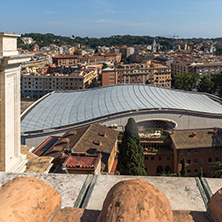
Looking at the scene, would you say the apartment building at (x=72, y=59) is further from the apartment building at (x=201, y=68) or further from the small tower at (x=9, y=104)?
the small tower at (x=9, y=104)

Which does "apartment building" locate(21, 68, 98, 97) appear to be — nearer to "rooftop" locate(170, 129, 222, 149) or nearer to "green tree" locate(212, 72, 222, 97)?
"green tree" locate(212, 72, 222, 97)

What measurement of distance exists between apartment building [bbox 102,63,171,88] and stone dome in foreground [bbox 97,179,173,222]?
5974cm

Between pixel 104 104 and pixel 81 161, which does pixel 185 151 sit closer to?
pixel 104 104

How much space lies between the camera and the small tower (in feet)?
19.0

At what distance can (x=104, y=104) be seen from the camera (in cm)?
2711

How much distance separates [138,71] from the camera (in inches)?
2473

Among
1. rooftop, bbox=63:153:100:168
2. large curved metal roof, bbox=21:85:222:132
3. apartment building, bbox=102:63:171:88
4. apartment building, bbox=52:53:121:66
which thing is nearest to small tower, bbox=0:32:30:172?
rooftop, bbox=63:153:100:168

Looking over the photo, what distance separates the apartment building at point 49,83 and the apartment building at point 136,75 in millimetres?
5182

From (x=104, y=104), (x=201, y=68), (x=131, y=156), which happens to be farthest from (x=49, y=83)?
(x=131, y=156)

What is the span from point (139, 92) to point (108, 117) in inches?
274

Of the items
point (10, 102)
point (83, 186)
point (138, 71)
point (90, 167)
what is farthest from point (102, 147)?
point (138, 71)

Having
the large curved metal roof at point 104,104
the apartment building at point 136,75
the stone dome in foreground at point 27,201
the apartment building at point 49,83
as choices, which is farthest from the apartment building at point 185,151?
the apartment building at point 136,75

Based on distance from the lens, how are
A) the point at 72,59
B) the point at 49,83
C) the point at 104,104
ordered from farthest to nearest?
the point at 72,59 < the point at 49,83 < the point at 104,104

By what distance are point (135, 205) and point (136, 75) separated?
62.2 metres
